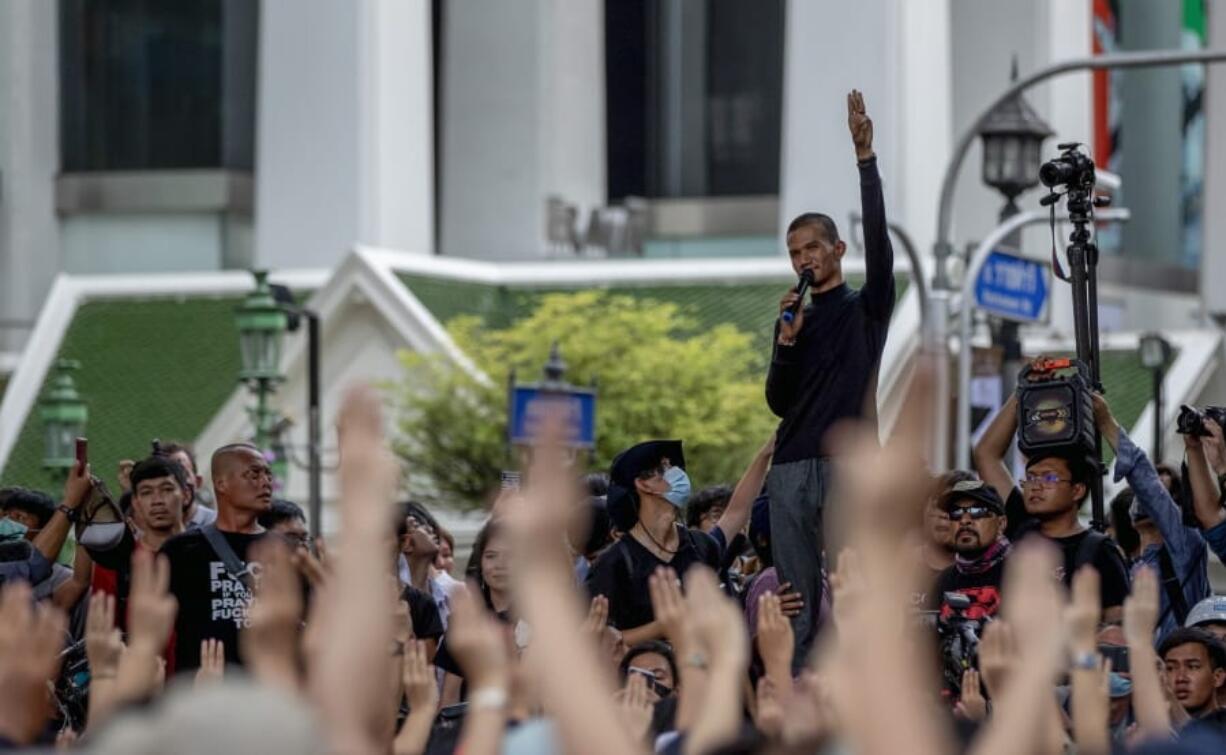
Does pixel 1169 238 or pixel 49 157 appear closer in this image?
pixel 49 157

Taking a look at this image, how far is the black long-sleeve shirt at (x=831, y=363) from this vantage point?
1005 cm

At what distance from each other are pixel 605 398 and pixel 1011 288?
12357mm

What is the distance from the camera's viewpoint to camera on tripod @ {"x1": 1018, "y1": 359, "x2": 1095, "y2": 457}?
10234 mm

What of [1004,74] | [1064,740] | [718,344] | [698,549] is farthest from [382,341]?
[1064,740]

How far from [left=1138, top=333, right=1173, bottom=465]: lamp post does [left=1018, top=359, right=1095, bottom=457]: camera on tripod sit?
23195 millimetres

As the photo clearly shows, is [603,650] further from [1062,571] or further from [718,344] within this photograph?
[718,344]

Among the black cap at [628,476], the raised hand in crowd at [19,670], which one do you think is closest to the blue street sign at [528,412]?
the black cap at [628,476]

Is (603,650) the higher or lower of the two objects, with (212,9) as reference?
lower

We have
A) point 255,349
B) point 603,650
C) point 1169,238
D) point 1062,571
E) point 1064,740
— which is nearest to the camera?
point 1064,740

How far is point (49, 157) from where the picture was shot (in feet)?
158

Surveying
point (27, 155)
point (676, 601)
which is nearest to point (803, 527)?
point (676, 601)

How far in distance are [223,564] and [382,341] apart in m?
29.4

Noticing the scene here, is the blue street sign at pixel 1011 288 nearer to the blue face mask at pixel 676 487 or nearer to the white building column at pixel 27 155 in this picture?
the blue face mask at pixel 676 487

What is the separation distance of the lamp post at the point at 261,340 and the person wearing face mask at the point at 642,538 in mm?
18853
